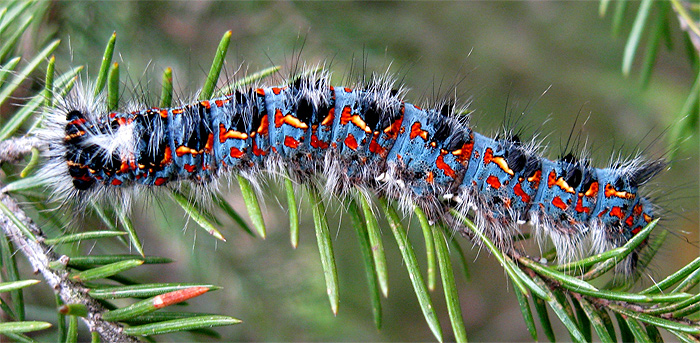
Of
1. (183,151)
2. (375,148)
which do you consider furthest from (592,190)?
(183,151)

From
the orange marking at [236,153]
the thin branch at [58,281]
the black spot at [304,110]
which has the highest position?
the black spot at [304,110]

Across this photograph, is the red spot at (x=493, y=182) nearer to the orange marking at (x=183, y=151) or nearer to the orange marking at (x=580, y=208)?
the orange marking at (x=580, y=208)

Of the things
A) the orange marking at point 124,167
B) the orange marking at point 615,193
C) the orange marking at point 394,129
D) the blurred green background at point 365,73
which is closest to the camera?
the orange marking at point 124,167

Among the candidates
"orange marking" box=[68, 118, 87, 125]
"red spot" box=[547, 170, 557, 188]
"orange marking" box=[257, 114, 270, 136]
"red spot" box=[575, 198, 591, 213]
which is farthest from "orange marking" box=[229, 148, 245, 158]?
"red spot" box=[575, 198, 591, 213]

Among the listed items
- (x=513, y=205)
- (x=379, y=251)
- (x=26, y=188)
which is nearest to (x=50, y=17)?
(x=26, y=188)

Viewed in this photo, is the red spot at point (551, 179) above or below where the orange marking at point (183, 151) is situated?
below

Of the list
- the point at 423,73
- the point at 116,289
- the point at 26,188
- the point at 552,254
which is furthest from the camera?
the point at 423,73

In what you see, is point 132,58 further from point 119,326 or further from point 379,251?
point 379,251

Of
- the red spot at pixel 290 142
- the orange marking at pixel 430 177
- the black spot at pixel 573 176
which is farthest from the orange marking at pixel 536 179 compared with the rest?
the red spot at pixel 290 142
